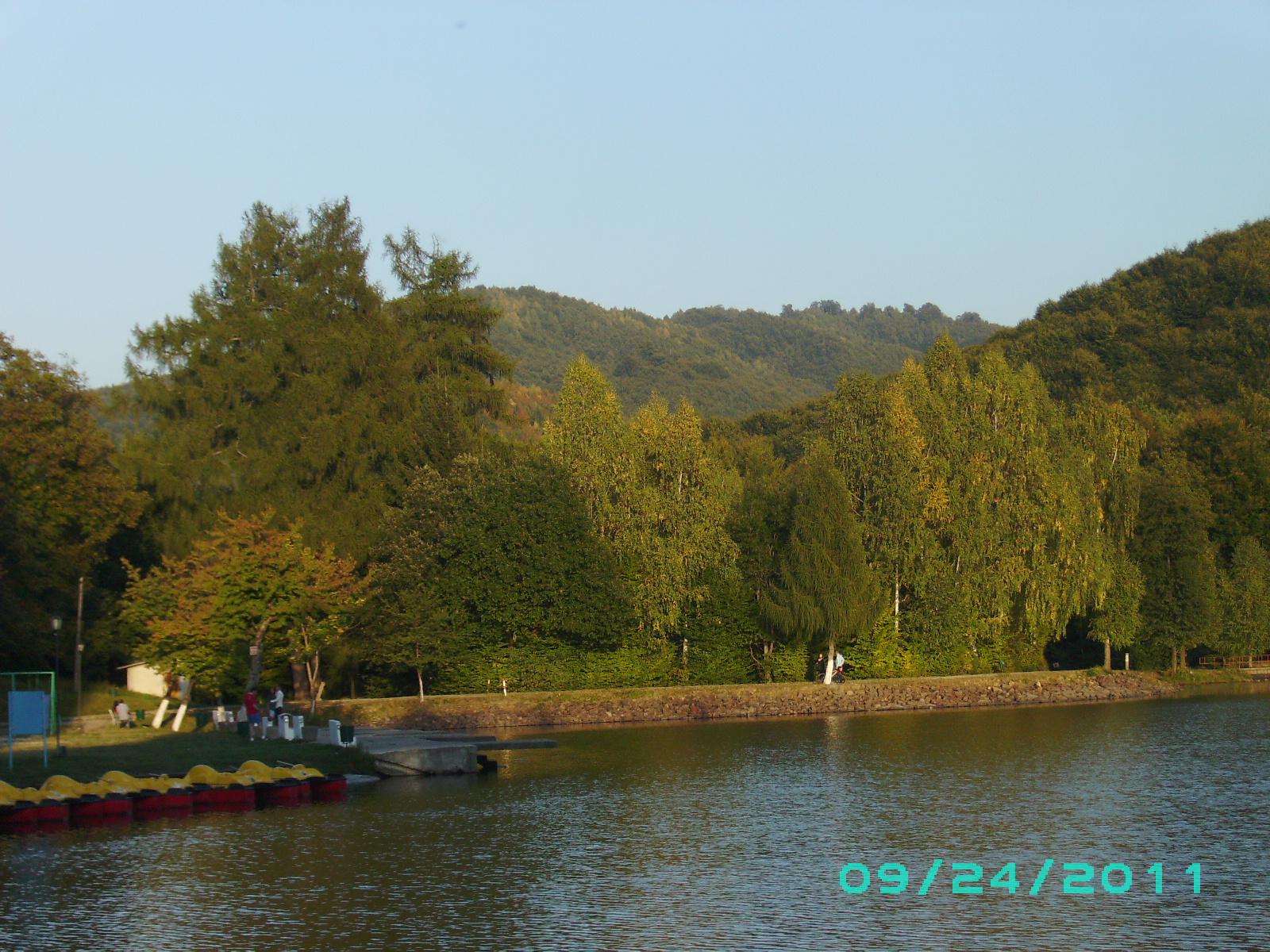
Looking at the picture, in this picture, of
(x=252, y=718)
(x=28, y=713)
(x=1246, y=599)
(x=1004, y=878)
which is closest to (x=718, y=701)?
(x=252, y=718)

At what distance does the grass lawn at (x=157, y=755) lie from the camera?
2511cm

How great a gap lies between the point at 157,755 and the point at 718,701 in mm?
25066

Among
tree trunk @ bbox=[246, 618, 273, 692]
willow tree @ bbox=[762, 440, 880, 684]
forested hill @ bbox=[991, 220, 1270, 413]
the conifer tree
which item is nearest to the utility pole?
the conifer tree

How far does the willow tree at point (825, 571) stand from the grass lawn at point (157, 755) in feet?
77.1

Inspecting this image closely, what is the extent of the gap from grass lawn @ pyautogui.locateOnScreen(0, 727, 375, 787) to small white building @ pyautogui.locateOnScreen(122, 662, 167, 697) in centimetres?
1120

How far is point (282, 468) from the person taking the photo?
52.1 metres

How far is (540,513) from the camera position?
155 ft

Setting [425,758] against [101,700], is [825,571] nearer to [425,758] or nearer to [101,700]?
[425,758]

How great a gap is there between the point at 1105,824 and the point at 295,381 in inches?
1620

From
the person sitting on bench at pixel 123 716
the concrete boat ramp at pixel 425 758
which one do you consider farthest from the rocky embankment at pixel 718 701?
the concrete boat ramp at pixel 425 758

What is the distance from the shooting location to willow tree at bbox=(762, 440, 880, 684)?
49.7 metres

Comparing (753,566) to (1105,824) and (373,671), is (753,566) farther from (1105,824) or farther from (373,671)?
(1105,824)

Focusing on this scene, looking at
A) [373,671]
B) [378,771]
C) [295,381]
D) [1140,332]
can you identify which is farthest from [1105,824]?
[1140,332]

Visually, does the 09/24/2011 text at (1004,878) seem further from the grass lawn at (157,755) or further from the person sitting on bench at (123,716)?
the person sitting on bench at (123,716)
